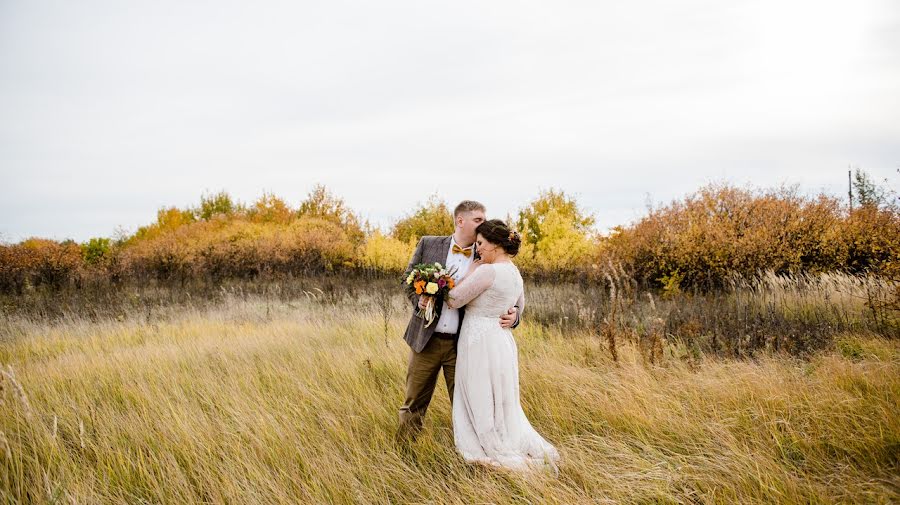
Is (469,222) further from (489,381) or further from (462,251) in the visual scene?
(489,381)

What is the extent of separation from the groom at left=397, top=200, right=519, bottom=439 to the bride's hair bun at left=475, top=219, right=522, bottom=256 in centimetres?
18

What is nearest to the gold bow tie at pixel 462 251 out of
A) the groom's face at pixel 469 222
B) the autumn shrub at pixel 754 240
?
the groom's face at pixel 469 222

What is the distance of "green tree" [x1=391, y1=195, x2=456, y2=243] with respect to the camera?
20828mm

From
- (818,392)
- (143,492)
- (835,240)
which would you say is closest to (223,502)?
(143,492)

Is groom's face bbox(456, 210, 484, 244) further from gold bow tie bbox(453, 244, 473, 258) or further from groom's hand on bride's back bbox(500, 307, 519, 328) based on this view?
groom's hand on bride's back bbox(500, 307, 519, 328)

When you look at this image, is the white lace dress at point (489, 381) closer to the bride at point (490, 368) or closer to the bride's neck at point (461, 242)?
the bride at point (490, 368)

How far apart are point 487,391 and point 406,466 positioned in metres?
0.74

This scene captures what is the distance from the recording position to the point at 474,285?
328 cm

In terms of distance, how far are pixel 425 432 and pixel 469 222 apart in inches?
65.6

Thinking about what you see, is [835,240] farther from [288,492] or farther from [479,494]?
[288,492]

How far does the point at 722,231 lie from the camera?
10.8m

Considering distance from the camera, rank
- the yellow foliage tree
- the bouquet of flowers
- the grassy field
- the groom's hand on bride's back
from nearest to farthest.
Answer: the grassy field → the bouquet of flowers → the groom's hand on bride's back → the yellow foliage tree

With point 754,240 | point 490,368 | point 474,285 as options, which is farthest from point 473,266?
point 754,240

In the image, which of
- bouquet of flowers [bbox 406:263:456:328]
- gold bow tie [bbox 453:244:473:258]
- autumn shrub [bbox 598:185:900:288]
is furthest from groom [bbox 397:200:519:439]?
autumn shrub [bbox 598:185:900:288]
